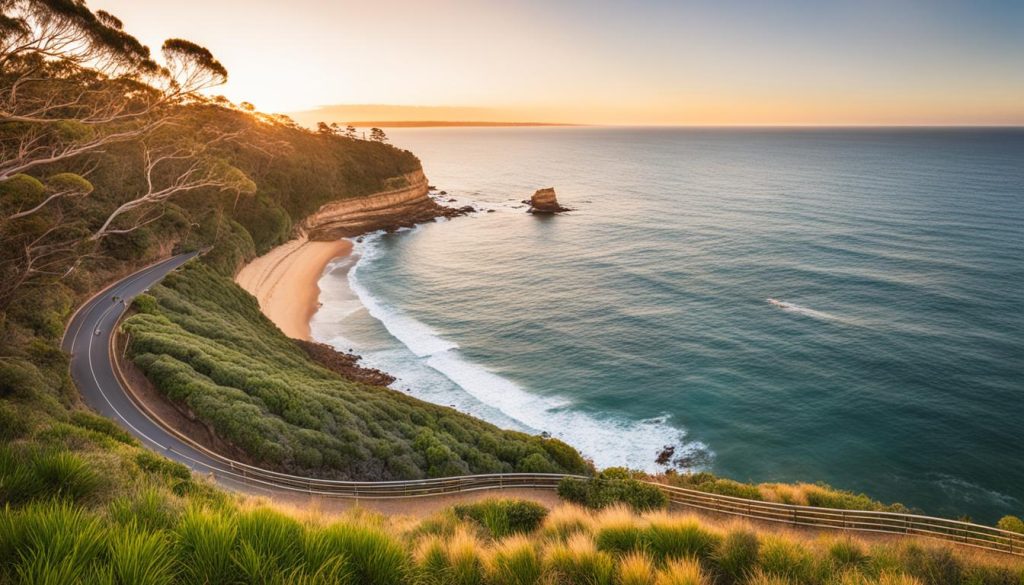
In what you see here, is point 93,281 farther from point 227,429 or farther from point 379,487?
point 379,487

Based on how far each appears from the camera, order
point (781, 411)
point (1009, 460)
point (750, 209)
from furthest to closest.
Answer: point (750, 209) → point (781, 411) → point (1009, 460)

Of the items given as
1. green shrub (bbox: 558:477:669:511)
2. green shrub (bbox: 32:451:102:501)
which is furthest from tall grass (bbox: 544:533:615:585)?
green shrub (bbox: 558:477:669:511)

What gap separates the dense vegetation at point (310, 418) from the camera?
18.7 metres

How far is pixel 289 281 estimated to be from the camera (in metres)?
55.7

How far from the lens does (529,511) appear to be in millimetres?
11656

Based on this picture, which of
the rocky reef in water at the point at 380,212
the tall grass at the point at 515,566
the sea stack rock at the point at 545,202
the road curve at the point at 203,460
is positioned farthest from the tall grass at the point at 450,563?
the sea stack rock at the point at 545,202

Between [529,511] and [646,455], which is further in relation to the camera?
[646,455]

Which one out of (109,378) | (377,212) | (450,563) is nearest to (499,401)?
(109,378)

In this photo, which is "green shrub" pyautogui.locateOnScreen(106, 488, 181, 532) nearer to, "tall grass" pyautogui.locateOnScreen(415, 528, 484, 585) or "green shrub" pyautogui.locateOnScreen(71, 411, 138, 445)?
"tall grass" pyautogui.locateOnScreen(415, 528, 484, 585)

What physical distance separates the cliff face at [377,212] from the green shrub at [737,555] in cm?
7436

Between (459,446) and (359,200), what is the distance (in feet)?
242

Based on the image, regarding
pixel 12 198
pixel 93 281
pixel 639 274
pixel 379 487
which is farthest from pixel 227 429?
pixel 639 274

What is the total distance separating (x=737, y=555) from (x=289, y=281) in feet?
184

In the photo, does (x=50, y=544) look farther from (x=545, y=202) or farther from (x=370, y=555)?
(x=545, y=202)
